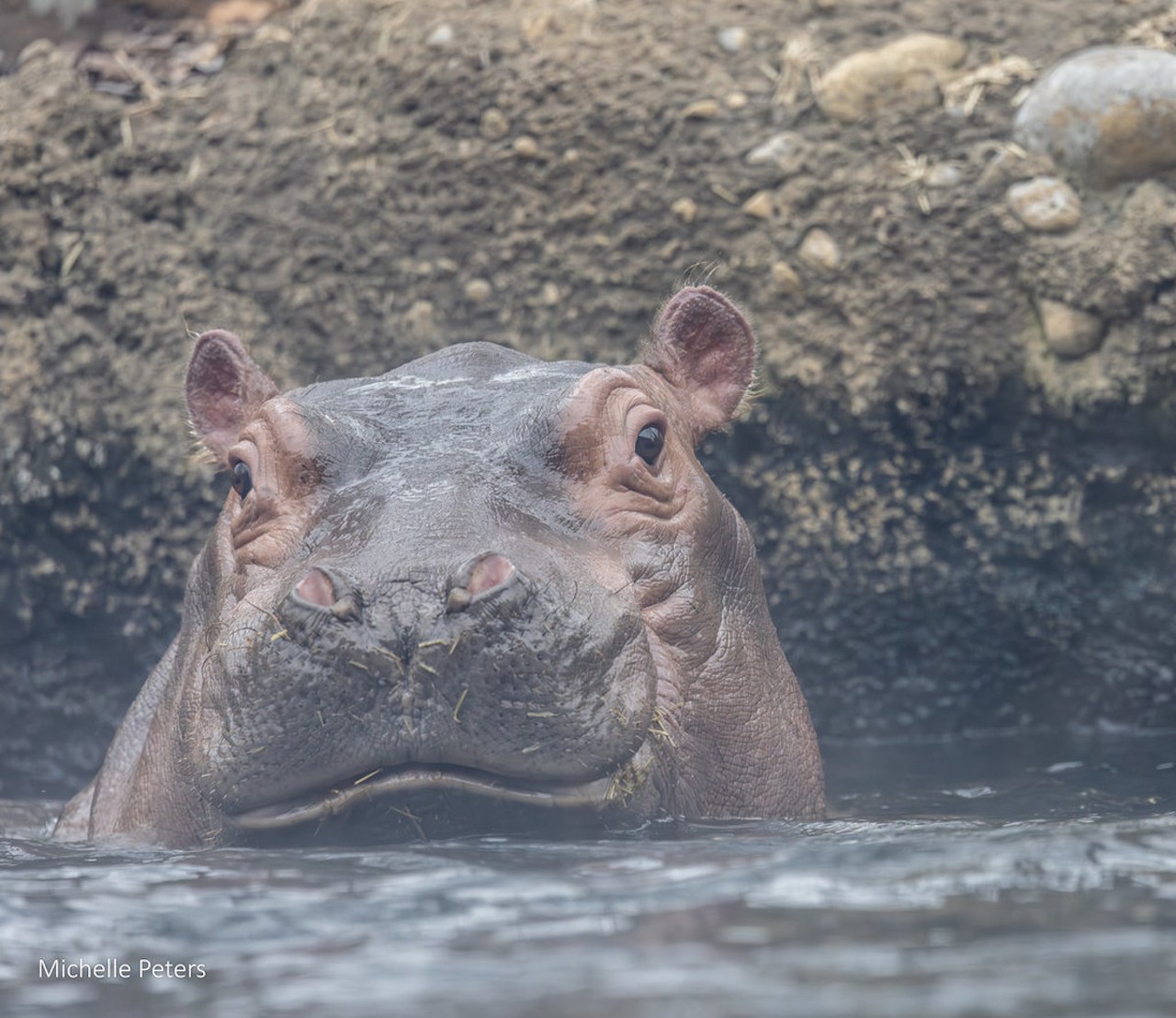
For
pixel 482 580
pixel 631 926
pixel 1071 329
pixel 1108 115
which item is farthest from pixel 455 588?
pixel 1108 115

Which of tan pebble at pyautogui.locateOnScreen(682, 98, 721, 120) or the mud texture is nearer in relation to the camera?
the mud texture

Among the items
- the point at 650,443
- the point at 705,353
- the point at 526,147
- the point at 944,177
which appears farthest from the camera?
the point at 526,147

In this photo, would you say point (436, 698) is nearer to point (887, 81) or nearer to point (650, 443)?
point (650, 443)

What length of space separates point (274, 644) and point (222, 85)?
3941mm

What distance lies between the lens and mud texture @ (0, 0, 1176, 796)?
233 inches

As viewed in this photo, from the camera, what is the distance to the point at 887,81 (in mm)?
6059

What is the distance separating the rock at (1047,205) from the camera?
578 centimetres

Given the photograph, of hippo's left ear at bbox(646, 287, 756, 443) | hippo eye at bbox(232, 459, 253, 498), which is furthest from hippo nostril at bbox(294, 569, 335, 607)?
hippo's left ear at bbox(646, 287, 756, 443)

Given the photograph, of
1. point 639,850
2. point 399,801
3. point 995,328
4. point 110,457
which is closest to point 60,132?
point 110,457

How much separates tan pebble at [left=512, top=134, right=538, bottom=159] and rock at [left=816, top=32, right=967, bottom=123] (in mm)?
1038

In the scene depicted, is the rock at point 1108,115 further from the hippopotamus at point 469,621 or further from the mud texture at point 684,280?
the hippopotamus at point 469,621

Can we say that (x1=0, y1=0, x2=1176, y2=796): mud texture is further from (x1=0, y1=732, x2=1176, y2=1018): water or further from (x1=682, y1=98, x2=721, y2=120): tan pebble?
(x1=0, y1=732, x2=1176, y2=1018): water

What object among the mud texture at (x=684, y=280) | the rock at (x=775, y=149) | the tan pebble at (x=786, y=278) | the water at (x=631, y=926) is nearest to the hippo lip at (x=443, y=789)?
the water at (x=631, y=926)

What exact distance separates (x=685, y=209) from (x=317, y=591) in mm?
3237
